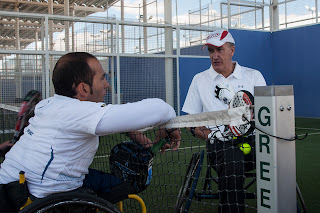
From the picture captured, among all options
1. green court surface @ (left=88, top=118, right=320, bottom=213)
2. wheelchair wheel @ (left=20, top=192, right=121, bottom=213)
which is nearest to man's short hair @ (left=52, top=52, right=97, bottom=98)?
wheelchair wheel @ (left=20, top=192, right=121, bottom=213)

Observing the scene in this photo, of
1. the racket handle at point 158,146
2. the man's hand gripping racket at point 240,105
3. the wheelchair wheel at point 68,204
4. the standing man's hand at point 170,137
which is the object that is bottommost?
the wheelchair wheel at point 68,204

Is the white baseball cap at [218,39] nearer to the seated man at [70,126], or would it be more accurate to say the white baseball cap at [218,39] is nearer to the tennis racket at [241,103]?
the tennis racket at [241,103]

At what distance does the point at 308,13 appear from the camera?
40.8ft

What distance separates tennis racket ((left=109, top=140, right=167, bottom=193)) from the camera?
1.93 metres

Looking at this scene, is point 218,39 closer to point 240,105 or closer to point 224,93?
point 224,93

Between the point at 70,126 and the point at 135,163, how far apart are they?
57 cm

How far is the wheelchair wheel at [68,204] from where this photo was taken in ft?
4.36

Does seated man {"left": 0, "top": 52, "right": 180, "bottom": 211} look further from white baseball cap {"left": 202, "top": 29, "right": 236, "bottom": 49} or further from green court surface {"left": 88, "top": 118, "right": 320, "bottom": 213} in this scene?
white baseball cap {"left": 202, "top": 29, "right": 236, "bottom": 49}

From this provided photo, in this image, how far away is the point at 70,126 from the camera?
1.47 meters

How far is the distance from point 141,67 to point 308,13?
255 inches

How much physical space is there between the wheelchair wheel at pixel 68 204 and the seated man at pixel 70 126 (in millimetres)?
131

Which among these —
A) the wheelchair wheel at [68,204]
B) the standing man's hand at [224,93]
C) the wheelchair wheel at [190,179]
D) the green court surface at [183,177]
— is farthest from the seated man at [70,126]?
the standing man's hand at [224,93]

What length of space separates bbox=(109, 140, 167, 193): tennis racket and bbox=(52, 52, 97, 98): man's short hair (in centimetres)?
52

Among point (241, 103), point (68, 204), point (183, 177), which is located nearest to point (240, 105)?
point (241, 103)
